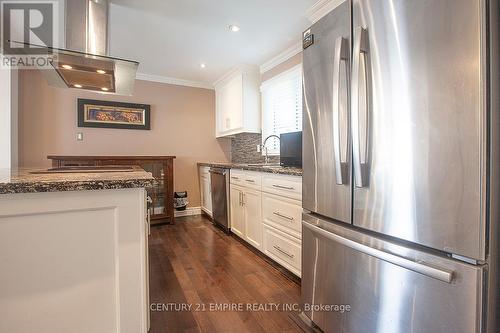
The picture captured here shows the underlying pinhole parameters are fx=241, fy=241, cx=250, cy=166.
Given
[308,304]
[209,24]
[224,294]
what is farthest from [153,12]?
[308,304]

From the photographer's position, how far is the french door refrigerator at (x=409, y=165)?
0.72m

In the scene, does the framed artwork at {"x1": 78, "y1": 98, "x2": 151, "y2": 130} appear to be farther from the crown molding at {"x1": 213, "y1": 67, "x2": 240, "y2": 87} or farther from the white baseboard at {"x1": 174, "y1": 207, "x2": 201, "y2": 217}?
the white baseboard at {"x1": 174, "y1": 207, "x2": 201, "y2": 217}

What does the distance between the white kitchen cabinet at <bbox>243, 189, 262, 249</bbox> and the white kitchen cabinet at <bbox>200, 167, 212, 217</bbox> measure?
118 cm

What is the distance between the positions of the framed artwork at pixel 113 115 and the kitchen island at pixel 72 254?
2.93 m

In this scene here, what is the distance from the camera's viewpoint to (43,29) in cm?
227

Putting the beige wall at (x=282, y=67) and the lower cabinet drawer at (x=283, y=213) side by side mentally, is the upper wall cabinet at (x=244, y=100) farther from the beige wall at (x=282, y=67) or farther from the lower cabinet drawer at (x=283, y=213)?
the lower cabinet drawer at (x=283, y=213)

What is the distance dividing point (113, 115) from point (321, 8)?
311 centimetres

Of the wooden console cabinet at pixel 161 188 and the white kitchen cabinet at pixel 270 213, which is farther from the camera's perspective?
the wooden console cabinet at pixel 161 188

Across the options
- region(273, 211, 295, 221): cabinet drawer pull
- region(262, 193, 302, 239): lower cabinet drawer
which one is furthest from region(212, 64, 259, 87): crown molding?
region(273, 211, 295, 221): cabinet drawer pull

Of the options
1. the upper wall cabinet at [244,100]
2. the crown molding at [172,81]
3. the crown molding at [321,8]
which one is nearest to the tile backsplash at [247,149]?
the upper wall cabinet at [244,100]

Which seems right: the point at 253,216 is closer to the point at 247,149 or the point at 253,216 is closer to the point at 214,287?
the point at 214,287

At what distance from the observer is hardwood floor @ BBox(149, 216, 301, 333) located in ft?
4.77

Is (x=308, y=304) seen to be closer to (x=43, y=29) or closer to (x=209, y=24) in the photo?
(x=209, y=24)
